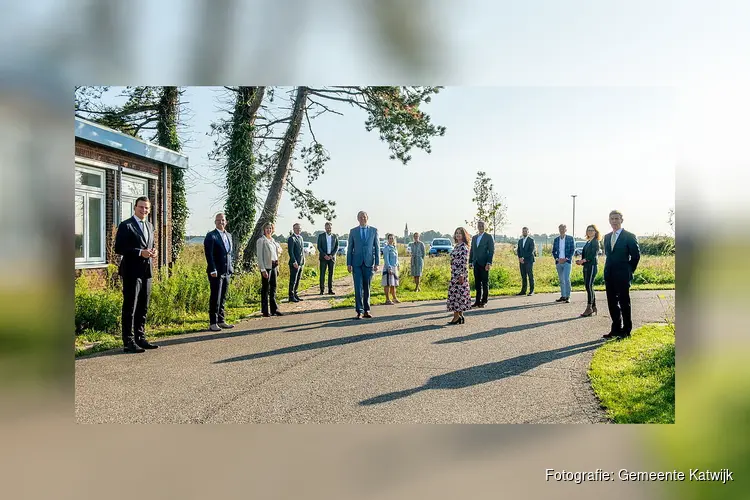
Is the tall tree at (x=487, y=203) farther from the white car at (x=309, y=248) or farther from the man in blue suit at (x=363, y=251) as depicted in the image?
the white car at (x=309, y=248)

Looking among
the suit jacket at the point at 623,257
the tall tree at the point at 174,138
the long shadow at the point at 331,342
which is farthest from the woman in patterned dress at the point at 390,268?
the suit jacket at the point at 623,257

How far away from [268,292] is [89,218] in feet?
9.43

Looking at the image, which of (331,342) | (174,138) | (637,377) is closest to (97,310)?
(174,138)

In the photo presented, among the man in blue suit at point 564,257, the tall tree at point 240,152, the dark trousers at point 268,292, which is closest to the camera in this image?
the tall tree at point 240,152

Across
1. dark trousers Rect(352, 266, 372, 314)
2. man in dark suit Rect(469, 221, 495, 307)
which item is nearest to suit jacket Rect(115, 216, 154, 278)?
dark trousers Rect(352, 266, 372, 314)

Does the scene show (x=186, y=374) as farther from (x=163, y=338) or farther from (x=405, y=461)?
(x=405, y=461)

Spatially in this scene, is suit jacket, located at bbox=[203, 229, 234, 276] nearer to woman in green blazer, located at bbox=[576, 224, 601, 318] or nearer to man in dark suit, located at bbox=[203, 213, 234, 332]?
man in dark suit, located at bbox=[203, 213, 234, 332]

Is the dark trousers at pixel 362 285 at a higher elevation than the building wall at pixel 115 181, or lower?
lower

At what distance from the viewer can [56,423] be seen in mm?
5941

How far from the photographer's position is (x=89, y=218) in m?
9.01

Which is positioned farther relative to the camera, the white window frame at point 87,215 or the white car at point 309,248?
the white car at point 309,248

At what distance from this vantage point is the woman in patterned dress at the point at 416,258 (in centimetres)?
1091

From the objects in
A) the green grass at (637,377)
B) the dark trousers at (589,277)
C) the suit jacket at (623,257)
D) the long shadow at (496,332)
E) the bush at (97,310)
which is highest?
the suit jacket at (623,257)

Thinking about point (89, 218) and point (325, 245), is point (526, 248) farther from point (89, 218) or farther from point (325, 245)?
point (89, 218)
